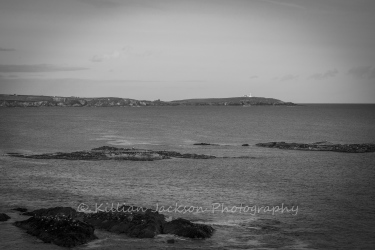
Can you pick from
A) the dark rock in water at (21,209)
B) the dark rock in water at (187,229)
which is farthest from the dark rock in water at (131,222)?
the dark rock in water at (21,209)

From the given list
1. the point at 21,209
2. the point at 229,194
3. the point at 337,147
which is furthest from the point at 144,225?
the point at 337,147

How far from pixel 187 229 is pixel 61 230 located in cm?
812

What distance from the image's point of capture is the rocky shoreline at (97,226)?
30391mm

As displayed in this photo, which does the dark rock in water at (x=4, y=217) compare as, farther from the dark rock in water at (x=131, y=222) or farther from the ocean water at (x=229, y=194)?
the dark rock in water at (x=131, y=222)

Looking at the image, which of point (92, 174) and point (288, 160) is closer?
point (92, 174)

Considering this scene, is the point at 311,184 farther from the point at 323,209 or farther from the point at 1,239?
the point at 1,239

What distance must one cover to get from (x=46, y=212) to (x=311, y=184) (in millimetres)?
28485

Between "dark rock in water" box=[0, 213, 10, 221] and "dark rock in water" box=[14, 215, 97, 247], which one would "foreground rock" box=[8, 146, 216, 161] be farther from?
"dark rock in water" box=[14, 215, 97, 247]

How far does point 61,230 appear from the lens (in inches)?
1206

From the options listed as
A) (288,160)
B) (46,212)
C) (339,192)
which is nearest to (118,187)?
(46,212)

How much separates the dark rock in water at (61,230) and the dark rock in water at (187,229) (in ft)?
16.6

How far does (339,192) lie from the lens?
46.4m

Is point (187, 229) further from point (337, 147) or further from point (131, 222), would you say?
point (337, 147)

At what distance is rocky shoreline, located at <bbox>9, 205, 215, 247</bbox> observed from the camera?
3039 cm
